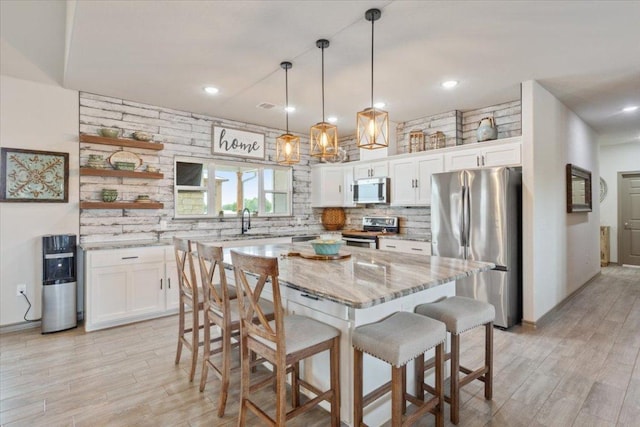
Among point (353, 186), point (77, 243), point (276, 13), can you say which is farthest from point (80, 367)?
point (353, 186)

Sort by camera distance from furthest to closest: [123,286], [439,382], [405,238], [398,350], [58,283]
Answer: [405,238], [123,286], [58,283], [439,382], [398,350]

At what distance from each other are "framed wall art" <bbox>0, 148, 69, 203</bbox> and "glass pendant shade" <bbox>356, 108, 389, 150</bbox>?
3.48 metres

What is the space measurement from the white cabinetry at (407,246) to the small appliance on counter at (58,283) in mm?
3832

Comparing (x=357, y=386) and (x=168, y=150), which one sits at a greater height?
(x=168, y=150)

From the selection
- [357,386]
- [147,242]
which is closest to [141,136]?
[147,242]

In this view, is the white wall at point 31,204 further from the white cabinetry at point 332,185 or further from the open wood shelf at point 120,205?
the white cabinetry at point 332,185

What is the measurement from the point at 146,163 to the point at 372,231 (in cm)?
351

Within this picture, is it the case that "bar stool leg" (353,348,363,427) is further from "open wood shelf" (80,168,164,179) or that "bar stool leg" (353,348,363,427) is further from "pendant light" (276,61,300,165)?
"open wood shelf" (80,168,164,179)

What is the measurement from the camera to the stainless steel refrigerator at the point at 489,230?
11.6 feet

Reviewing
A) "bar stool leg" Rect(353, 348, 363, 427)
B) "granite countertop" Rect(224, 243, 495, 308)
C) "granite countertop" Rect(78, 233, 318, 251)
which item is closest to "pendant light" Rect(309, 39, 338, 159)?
"granite countertop" Rect(224, 243, 495, 308)

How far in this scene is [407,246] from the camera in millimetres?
4605

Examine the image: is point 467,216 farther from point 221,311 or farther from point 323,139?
point 221,311

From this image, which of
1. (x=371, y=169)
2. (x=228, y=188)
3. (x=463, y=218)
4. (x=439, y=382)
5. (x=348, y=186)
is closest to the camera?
(x=439, y=382)

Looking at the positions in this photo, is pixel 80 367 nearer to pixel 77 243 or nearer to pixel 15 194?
pixel 77 243
